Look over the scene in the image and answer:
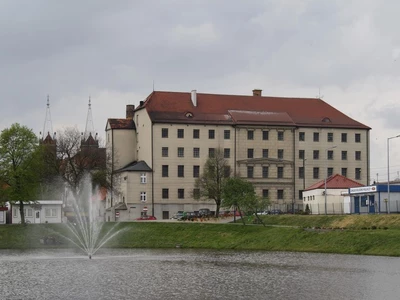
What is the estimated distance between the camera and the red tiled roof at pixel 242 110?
443ft

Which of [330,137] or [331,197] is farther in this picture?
[330,137]

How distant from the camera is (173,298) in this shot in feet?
135

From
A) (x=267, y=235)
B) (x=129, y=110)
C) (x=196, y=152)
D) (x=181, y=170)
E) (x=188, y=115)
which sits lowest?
(x=267, y=235)

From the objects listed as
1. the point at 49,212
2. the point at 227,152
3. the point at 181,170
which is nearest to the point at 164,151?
the point at 181,170

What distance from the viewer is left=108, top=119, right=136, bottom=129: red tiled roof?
14025 centimetres

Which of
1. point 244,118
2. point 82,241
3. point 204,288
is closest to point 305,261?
point 204,288

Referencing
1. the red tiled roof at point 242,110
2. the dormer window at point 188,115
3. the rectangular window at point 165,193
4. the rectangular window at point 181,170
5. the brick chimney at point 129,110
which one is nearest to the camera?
the rectangular window at point 165,193

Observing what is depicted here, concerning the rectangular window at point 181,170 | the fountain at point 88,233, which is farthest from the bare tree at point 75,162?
the rectangular window at point 181,170

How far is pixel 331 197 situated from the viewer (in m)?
116

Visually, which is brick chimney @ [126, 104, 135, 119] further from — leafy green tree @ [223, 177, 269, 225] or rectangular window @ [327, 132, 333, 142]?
leafy green tree @ [223, 177, 269, 225]

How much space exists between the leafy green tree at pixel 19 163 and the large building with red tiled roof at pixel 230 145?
24.1 meters

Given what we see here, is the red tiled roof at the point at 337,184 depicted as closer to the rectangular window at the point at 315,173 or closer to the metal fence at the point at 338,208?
the metal fence at the point at 338,208

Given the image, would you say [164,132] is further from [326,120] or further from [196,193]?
[326,120]

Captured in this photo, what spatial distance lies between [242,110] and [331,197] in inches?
1165
